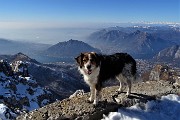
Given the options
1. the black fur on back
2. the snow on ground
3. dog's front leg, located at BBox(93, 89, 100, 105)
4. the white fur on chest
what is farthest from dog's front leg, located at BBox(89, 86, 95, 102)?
the snow on ground

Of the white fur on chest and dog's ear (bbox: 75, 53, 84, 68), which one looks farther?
the white fur on chest

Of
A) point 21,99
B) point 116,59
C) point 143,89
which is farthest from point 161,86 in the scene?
point 21,99

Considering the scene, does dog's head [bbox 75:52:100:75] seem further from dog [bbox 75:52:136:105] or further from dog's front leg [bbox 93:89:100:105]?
dog's front leg [bbox 93:89:100:105]

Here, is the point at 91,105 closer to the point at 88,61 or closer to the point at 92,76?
the point at 92,76

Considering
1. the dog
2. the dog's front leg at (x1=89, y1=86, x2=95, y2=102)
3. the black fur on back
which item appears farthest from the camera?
the dog's front leg at (x1=89, y1=86, x2=95, y2=102)

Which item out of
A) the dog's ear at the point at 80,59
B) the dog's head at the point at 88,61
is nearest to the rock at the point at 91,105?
the dog's head at the point at 88,61

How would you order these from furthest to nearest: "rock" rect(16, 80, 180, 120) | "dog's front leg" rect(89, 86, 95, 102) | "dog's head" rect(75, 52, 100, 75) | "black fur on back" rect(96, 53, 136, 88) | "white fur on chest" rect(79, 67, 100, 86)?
"dog's front leg" rect(89, 86, 95, 102) < "black fur on back" rect(96, 53, 136, 88) < "rock" rect(16, 80, 180, 120) < "white fur on chest" rect(79, 67, 100, 86) < "dog's head" rect(75, 52, 100, 75)
